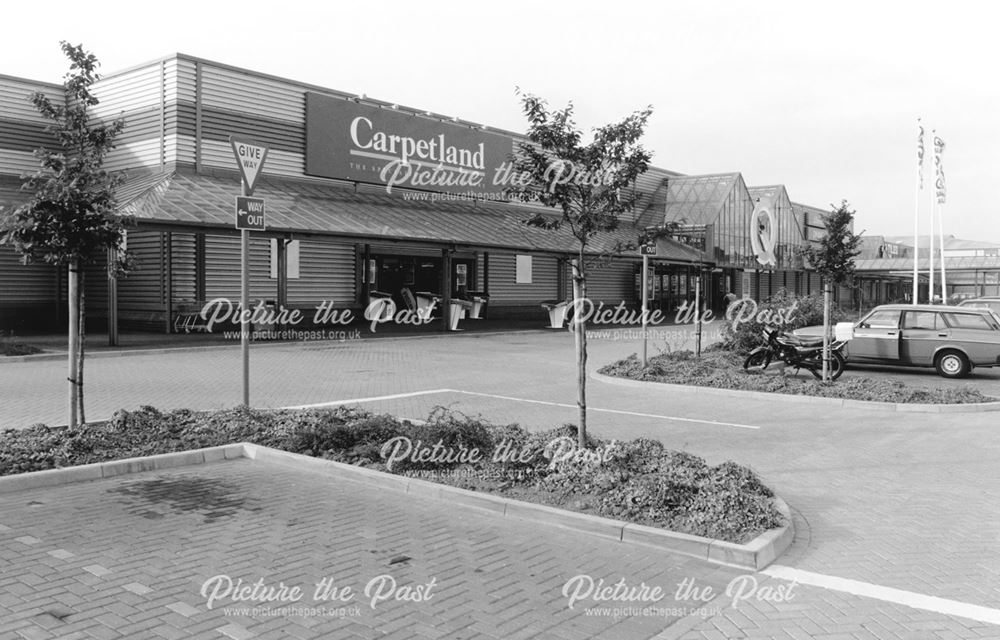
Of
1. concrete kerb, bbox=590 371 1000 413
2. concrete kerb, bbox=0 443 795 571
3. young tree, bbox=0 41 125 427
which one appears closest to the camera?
concrete kerb, bbox=0 443 795 571

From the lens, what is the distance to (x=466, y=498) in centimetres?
657

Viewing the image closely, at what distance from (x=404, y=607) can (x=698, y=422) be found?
701 centimetres

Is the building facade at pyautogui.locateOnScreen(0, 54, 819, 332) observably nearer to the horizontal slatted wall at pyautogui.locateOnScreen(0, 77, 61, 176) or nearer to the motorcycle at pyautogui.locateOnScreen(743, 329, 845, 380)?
the horizontal slatted wall at pyautogui.locateOnScreen(0, 77, 61, 176)

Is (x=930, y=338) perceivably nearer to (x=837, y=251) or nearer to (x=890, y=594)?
(x=837, y=251)

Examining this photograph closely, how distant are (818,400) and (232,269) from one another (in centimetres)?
1770

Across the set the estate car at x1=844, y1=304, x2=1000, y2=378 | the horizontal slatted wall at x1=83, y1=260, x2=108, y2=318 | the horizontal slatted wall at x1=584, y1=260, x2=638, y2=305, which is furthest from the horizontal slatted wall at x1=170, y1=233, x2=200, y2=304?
the horizontal slatted wall at x1=584, y1=260, x2=638, y2=305

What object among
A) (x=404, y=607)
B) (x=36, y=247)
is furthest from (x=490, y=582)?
(x=36, y=247)

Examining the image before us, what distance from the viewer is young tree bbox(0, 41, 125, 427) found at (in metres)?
7.86

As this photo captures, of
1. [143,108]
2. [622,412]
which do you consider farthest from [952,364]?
[143,108]

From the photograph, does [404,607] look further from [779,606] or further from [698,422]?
[698,422]

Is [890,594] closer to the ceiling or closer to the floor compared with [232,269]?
closer to the floor

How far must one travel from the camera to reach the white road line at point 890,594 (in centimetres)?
453

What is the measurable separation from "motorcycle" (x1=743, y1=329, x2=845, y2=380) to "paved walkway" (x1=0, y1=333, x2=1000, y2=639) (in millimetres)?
3321

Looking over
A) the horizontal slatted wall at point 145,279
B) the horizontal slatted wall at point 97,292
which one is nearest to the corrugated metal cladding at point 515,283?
the horizontal slatted wall at point 145,279
